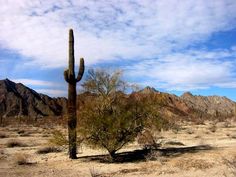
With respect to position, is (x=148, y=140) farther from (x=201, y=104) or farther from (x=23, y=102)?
(x=201, y=104)

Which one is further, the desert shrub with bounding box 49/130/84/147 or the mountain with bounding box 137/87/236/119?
A: the mountain with bounding box 137/87/236/119

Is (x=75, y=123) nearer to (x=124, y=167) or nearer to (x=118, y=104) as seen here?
(x=118, y=104)

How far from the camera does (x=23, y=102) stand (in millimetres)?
129875

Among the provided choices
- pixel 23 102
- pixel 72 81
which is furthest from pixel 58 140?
pixel 23 102

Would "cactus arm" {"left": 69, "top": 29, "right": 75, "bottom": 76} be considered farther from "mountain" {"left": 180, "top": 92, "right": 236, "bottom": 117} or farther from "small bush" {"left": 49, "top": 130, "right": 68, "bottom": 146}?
"mountain" {"left": 180, "top": 92, "right": 236, "bottom": 117}

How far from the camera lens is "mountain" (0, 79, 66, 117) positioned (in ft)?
415

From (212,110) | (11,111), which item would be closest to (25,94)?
(11,111)

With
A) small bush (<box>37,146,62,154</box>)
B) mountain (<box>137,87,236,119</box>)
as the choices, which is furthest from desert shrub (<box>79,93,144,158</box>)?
mountain (<box>137,87,236,119</box>)

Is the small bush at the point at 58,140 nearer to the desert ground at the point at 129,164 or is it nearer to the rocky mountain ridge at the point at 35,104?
the desert ground at the point at 129,164

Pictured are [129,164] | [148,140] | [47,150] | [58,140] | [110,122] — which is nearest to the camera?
[129,164]

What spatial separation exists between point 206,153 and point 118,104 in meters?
5.12

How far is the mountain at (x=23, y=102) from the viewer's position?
12638cm

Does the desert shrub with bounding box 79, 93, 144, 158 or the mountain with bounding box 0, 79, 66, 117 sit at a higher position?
the mountain with bounding box 0, 79, 66, 117

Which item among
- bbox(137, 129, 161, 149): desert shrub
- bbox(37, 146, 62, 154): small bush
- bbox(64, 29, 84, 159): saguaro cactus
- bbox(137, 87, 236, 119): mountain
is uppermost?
bbox(137, 87, 236, 119): mountain
